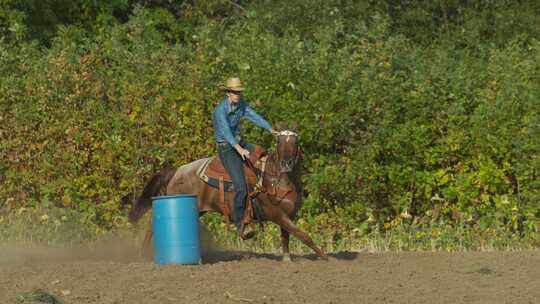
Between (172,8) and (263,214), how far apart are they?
13.8 meters

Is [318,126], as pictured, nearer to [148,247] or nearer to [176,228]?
[148,247]

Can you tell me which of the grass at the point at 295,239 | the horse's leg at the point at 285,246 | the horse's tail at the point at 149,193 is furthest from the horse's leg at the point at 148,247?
the grass at the point at 295,239

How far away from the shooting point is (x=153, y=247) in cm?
1304

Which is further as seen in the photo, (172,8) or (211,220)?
(172,8)

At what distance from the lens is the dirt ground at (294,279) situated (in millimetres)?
9891

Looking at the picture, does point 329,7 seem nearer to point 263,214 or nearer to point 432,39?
point 432,39

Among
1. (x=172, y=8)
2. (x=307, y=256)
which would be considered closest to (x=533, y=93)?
(x=307, y=256)

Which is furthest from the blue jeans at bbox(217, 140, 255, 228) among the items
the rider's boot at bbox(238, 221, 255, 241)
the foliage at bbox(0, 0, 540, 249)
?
the foliage at bbox(0, 0, 540, 249)

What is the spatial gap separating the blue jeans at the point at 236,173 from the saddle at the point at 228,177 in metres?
0.10

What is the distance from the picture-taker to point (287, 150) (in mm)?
11930

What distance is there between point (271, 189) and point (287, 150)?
30.1 inches

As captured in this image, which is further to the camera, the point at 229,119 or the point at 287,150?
the point at 229,119

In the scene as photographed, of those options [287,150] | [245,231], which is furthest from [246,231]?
[287,150]

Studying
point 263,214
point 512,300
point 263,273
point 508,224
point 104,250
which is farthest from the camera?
point 508,224
